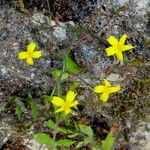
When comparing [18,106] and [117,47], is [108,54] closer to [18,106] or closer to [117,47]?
[117,47]

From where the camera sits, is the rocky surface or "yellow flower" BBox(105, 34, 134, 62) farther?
the rocky surface

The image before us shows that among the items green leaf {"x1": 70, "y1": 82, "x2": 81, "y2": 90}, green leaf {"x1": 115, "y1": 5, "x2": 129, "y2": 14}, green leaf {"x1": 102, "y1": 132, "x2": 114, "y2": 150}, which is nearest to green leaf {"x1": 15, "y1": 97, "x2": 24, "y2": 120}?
green leaf {"x1": 70, "y1": 82, "x2": 81, "y2": 90}

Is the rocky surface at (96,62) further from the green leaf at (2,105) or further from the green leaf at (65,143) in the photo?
the green leaf at (65,143)

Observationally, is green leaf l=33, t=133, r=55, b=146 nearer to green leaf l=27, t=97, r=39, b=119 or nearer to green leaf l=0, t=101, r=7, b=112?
green leaf l=27, t=97, r=39, b=119

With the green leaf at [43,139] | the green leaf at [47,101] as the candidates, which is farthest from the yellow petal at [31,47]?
the green leaf at [43,139]

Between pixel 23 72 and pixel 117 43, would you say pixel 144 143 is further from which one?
pixel 23 72

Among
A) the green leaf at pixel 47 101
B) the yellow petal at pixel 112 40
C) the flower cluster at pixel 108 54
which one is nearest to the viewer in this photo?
the flower cluster at pixel 108 54
